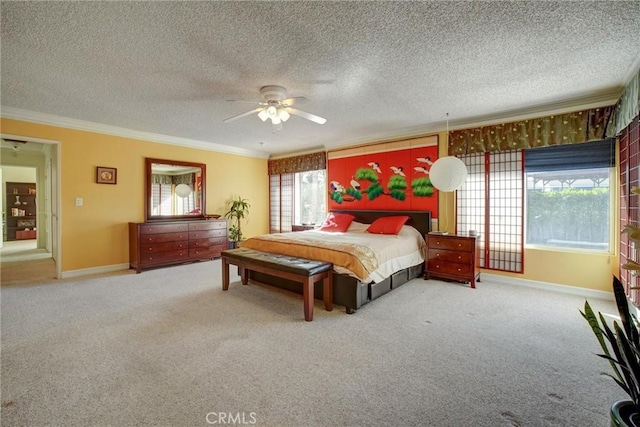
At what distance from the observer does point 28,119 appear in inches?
163

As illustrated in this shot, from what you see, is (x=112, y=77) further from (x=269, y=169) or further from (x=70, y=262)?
(x=269, y=169)

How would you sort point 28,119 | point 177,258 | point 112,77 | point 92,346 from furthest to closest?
point 177,258 → point 28,119 → point 112,77 → point 92,346

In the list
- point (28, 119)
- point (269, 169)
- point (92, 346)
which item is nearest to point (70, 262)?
point (28, 119)

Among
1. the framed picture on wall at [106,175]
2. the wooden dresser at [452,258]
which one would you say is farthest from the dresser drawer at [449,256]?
the framed picture on wall at [106,175]

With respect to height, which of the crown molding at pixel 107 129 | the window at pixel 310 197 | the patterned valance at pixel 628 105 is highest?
the crown molding at pixel 107 129

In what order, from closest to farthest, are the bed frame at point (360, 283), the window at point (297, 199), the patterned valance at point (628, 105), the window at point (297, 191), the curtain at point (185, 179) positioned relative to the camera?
the patterned valance at point (628, 105) → the bed frame at point (360, 283) → the curtain at point (185, 179) → the window at point (297, 191) → the window at point (297, 199)

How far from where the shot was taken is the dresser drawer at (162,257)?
193 inches

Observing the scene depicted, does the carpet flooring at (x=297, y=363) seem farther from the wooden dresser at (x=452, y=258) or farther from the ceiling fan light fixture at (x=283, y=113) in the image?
the ceiling fan light fixture at (x=283, y=113)

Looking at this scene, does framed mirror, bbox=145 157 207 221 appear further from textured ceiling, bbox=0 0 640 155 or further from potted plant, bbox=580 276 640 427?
potted plant, bbox=580 276 640 427

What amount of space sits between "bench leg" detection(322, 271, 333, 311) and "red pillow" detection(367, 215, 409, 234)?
1805 millimetres

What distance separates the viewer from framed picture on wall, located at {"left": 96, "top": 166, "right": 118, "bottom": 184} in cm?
483

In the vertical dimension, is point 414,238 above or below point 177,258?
above

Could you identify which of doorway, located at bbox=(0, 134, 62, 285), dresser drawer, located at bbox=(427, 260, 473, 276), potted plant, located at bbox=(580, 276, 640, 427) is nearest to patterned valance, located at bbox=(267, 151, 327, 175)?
dresser drawer, located at bbox=(427, 260, 473, 276)

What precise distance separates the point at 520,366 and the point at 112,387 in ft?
9.36
